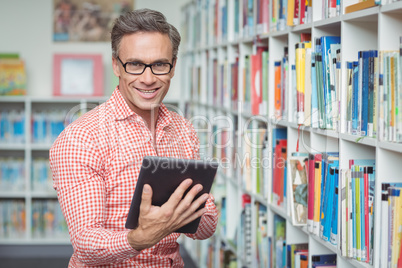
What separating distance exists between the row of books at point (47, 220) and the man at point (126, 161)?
3.34 m

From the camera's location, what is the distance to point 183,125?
1.93m

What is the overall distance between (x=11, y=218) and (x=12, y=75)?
125cm

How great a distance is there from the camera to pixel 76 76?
494 centimetres

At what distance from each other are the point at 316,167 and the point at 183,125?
1.62ft

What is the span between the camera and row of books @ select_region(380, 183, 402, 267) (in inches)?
57.9

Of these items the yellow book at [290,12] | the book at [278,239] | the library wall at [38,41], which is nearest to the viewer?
the yellow book at [290,12]

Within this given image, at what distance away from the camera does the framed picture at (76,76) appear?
16.1 ft

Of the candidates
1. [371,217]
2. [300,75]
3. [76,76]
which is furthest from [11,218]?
[371,217]

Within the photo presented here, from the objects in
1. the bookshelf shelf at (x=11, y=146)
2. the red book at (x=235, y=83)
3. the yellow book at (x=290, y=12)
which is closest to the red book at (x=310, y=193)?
the yellow book at (x=290, y=12)

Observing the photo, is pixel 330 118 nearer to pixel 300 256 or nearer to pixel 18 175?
pixel 300 256

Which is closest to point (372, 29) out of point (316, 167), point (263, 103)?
point (316, 167)

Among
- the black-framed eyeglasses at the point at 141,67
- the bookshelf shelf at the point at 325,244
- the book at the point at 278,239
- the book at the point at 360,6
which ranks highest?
the book at the point at 360,6

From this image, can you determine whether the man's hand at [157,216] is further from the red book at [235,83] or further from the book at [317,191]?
the red book at [235,83]

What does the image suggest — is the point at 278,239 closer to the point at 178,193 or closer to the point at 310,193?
the point at 310,193
